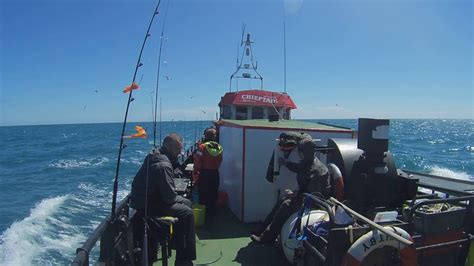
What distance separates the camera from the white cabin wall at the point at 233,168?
6.95 meters

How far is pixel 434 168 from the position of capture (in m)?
28.3

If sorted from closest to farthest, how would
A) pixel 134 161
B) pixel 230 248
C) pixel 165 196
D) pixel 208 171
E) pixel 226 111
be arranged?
pixel 165 196 → pixel 230 248 → pixel 208 171 → pixel 226 111 → pixel 134 161

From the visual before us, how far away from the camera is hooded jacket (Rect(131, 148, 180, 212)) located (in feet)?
13.4

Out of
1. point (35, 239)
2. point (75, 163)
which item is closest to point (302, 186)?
point (35, 239)

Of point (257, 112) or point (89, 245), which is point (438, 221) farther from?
point (257, 112)

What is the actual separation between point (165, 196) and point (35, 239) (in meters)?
10.7

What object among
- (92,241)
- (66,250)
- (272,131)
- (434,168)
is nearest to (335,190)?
(272,131)

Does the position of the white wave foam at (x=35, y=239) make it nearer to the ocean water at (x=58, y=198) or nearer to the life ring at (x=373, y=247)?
the ocean water at (x=58, y=198)

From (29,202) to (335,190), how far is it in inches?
719

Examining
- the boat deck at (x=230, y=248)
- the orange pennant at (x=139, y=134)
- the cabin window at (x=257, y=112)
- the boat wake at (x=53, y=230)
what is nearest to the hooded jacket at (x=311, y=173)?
the boat deck at (x=230, y=248)

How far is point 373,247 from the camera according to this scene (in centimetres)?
332

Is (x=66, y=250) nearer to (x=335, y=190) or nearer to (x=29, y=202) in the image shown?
(x=29, y=202)

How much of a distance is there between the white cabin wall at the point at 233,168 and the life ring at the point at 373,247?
3693 millimetres

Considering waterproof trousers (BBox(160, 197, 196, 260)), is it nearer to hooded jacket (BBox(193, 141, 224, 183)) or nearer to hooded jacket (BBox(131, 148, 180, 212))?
hooded jacket (BBox(131, 148, 180, 212))
